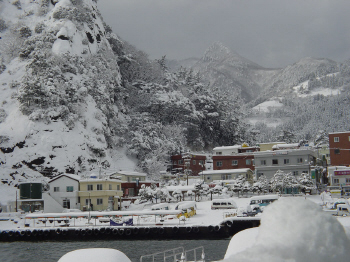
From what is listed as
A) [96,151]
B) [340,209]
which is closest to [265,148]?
[96,151]

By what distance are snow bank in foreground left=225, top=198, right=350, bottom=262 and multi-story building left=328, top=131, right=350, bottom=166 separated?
66.6 m

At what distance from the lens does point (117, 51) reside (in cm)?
10231

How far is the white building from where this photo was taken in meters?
60.7

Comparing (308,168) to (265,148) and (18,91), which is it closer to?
(265,148)

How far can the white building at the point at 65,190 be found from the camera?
199 feet

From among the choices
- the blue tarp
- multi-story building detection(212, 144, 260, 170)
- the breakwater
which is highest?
multi-story building detection(212, 144, 260, 170)

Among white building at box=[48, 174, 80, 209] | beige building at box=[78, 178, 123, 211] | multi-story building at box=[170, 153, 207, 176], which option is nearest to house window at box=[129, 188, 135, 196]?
beige building at box=[78, 178, 123, 211]

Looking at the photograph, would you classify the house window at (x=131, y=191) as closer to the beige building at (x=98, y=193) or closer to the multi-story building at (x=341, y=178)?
the beige building at (x=98, y=193)

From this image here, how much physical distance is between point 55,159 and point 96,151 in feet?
25.3

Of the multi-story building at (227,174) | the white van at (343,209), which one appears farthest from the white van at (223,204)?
the multi-story building at (227,174)

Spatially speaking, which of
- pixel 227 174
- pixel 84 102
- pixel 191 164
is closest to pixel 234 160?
pixel 227 174

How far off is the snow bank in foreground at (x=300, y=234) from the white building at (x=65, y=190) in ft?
197

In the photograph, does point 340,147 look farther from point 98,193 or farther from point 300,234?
point 300,234

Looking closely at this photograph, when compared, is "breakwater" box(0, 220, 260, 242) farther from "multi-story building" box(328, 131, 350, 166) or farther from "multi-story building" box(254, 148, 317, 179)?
"multi-story building" box(328, 131, 350, 166)
